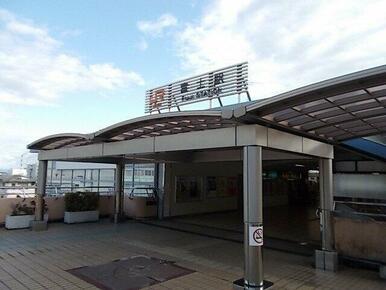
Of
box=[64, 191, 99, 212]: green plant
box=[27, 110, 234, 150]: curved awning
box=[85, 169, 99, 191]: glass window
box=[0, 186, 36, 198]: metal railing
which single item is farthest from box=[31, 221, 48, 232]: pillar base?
box=[85, 169, 99, 191]: glass window

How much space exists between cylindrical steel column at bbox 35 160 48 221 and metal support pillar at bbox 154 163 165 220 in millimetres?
4697

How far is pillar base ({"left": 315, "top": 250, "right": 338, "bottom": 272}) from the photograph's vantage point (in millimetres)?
7039

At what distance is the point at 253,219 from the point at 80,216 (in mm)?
9307

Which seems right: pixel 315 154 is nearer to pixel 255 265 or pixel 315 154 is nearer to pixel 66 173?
pixel 255 265

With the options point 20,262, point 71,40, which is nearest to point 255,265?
point 20,262

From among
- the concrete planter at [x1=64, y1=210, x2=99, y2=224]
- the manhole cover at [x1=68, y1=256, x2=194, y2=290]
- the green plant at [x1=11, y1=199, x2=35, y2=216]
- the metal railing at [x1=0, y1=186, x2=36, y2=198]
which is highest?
the metal railing at [x1=0, y1=186, x2=36, y2=198]

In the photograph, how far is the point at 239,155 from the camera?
1161 centimetres

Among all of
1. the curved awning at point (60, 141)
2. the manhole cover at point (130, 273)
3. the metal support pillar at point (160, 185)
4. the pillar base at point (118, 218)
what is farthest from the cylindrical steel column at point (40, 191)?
the manhole cover at point (130, 273)

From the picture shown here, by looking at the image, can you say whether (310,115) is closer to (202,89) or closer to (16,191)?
(202,89)

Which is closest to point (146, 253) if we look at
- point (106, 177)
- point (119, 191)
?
point (119, 191)

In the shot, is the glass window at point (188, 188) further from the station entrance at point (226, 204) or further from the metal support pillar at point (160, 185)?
the metal support pillar at point (160, 185)

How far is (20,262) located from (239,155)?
282 inches

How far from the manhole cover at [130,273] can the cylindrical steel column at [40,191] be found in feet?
17.4

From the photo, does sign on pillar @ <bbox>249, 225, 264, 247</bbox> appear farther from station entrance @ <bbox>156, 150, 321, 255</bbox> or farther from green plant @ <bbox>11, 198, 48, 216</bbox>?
green plant @ <bbox>11, 198, 48, 216</bbox>
